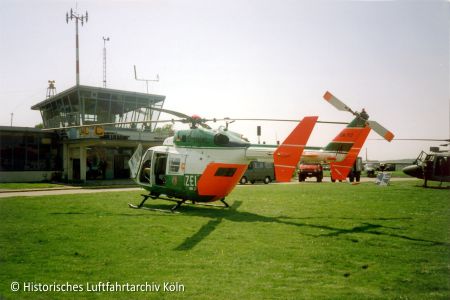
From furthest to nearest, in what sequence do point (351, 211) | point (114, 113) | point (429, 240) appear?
1. point (114, 113)
2. point (351, 211)
3. point (429, 240)

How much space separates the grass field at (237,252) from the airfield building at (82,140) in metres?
23.5

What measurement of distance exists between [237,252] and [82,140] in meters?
29.4

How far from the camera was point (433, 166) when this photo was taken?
25.5 m

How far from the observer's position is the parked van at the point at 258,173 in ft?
122

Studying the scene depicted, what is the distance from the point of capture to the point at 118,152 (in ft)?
133

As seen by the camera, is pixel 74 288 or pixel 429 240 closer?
pixel 74 288

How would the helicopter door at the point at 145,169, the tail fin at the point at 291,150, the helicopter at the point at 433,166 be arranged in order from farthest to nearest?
the helicopter at the point at 433,166, the helicopter door at the point at 145,169, the tail fin at the point at 291,150

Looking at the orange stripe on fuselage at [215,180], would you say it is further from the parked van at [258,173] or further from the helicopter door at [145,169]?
the parked van at [258,173]

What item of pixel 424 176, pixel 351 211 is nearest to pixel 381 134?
pixel 351 211

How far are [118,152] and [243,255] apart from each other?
3533 centimetres

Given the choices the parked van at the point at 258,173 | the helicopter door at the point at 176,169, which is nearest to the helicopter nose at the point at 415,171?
the parked van at the point at 258,173

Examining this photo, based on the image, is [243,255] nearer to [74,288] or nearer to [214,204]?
[74,288]

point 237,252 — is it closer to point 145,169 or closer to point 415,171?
point 145,169

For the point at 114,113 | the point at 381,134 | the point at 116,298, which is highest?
the point at 114,113
